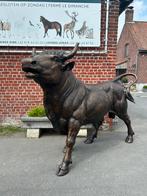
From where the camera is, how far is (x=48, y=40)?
19.6ft

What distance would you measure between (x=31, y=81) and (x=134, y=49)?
2375 cm

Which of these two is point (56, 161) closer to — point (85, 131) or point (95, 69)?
point (85, 131)

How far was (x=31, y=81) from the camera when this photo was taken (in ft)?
20.2

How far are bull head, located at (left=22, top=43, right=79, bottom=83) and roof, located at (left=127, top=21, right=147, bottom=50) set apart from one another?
24638mm

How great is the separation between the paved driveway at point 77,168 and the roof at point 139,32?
23182mm

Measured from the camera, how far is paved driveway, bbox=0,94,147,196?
325cm

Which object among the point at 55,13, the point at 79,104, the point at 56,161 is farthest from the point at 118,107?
the point at 55,13

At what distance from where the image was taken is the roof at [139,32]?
27038 millimetres

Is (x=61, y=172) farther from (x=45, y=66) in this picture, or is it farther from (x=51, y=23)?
(x=51, y=23)

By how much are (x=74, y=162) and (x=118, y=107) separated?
1461 millimetres

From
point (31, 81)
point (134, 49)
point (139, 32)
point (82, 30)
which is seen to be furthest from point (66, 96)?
point (139, 32)

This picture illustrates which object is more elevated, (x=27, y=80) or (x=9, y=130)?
(x=27, y=80)

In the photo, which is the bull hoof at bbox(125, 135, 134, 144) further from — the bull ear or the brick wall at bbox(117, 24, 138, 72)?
the brick wall at bbox(117, 24, 138, 72)

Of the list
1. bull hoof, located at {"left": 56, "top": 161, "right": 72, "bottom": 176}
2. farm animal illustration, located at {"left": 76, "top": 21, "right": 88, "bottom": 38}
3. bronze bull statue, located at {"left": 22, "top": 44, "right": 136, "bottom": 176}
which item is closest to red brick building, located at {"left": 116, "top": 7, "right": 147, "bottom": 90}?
farm animal illustration, located at {"left": 76, "top": 21, "right": 88, "bottom": 38}
